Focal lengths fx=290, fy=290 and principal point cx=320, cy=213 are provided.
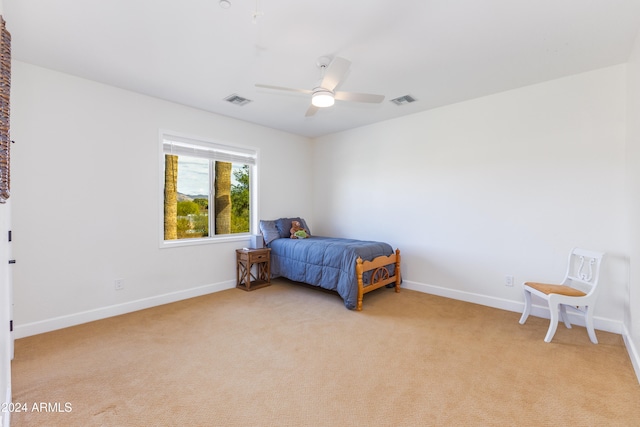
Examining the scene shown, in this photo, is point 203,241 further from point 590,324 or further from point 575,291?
point 590,324

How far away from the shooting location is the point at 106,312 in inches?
124

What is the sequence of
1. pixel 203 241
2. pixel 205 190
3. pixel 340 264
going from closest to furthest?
pixel 340 264
pixel 203 241
pixel 205 190

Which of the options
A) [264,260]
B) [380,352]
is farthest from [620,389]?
[264,260]

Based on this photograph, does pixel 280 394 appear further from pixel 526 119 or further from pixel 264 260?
pixel 526 119

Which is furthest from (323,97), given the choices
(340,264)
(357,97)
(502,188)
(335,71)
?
(502,188)

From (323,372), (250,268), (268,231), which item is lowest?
(323,372)

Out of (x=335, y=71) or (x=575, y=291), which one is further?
(x=575, y=291)

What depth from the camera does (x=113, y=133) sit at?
10.6 feet

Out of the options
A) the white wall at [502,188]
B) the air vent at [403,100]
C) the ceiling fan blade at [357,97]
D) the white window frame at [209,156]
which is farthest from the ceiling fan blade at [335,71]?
the white window frame at [209,156]

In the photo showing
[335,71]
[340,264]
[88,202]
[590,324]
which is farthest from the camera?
[340,264]

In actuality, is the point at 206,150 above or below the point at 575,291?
above

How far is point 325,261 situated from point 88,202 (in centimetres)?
272

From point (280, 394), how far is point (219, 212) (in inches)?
121

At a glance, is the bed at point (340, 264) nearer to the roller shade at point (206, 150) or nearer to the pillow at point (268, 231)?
the pillow at point (268, 231)
